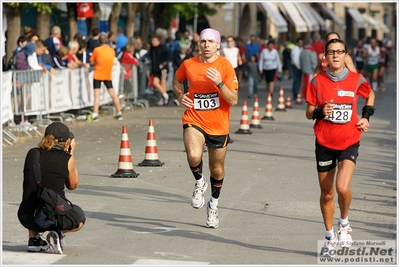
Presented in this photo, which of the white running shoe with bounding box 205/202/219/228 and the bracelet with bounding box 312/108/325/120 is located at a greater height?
the bracelet with bounding box 312/108/325/120

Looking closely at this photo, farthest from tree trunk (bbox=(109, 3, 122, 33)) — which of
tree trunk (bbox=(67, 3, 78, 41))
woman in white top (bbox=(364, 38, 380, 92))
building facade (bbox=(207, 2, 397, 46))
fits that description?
building facade (bbox=(207, 2, 397, 46))

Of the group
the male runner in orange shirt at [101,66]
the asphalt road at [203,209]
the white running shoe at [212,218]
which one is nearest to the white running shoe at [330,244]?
the asphalt road at [203,209]

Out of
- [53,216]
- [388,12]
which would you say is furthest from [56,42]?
[388,12]

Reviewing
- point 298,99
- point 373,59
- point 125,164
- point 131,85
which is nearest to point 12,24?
point 131,85

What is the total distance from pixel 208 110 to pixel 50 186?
205 centimetres

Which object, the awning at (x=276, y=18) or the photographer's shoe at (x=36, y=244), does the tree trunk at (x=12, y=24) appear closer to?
the photographer's shoe at (x=36, y=244)

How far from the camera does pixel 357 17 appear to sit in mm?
80375

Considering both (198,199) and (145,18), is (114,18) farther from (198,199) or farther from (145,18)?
(198,199)

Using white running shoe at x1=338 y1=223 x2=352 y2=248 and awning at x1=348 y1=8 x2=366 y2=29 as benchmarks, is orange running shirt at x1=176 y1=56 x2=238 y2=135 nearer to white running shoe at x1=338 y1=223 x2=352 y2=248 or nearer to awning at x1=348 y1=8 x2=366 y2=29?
white running shoe at x1=338 y1=223 x2=352 y2=248

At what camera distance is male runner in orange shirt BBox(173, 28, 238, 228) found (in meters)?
9.38

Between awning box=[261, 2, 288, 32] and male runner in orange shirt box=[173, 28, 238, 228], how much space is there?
4238 cm

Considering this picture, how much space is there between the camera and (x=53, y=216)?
790cm

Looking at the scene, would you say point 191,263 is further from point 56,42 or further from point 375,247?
point 56,42

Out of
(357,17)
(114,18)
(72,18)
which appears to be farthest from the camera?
(357,17)
